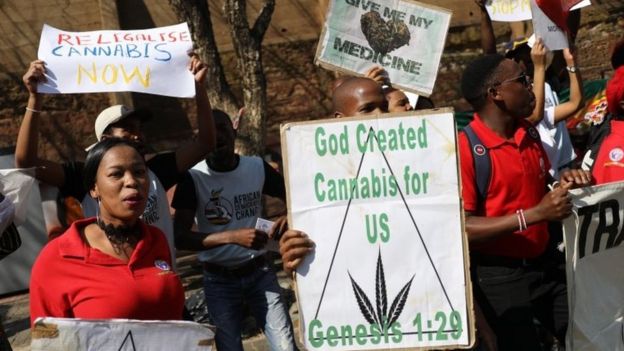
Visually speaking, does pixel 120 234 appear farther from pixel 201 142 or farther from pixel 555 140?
pixel 555 140

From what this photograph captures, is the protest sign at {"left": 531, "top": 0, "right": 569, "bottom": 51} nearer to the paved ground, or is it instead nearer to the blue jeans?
the blue jeans

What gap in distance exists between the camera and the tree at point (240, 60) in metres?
8.29

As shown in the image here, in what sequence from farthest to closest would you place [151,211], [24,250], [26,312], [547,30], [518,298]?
1. [24,250]
2. [26,312]
3. [547,30]
4. [151,211]
5. [518,298]

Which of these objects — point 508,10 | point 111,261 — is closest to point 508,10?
point 508,10

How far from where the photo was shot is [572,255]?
3.98m

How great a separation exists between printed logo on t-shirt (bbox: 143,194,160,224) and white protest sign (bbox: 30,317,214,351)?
42.4 inches

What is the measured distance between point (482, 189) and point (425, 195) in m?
0.47

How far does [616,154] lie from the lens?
4.29 metres

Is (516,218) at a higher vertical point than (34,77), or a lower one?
lower

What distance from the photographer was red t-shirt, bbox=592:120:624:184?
14.0ft

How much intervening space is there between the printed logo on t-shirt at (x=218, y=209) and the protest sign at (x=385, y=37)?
104 centimetres

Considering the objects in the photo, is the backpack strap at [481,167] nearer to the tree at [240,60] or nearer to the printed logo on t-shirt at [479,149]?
the printed logo on t-shirt at [479,149]

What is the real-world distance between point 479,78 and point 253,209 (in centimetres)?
160

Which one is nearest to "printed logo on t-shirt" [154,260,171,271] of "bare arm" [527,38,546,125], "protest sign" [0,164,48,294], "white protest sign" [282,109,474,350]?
"white protest sign" [282,109,474,350]
